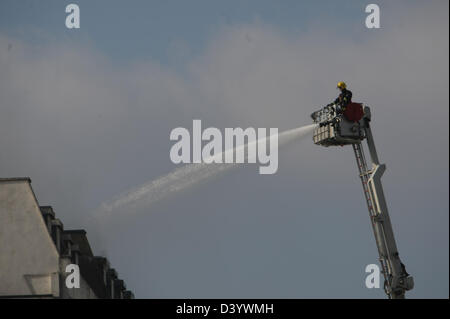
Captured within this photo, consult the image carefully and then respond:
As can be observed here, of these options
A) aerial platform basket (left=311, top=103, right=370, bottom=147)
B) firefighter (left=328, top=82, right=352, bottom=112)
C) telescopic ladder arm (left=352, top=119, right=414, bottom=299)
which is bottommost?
telescopic ladder arm (left=352, top=119, right=414, bottom=299)

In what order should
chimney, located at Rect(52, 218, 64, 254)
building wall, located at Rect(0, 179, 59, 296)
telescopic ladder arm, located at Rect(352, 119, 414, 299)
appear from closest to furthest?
1. telescopic ladder arm, located at Rect(352, 119, 414, 299)
2. building wall, located at Rect(0, 179, 59, 296)
3. chimney, located at Rect(52, 218, 64, 254)

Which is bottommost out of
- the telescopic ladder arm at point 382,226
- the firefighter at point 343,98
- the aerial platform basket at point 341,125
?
the telescopic ladder arm at point 382,226

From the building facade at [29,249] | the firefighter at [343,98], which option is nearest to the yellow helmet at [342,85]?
the firefighter at [343,98]

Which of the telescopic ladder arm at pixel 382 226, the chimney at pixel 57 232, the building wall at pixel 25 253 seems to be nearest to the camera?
the telescopic ladder arm at pixel 382 226

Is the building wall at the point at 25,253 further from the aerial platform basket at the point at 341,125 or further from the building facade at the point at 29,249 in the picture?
the aerial platform basket at the point at 341,125

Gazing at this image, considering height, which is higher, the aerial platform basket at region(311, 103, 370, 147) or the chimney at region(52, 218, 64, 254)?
the aerial platform basket at region(311, 103, 370, 147)

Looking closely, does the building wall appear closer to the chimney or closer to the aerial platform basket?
the chimney

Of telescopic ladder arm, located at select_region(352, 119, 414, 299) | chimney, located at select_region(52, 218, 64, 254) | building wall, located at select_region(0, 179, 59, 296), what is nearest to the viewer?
telescopic ladder arm, located at select_region(352, 119, 414, 299)

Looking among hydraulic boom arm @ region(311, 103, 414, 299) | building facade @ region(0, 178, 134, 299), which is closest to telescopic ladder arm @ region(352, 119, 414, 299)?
hydraulic boom arm @ region(311, 103, 414, 299)

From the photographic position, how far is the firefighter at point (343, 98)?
172 ft

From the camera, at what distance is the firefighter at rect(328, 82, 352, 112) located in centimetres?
5231
